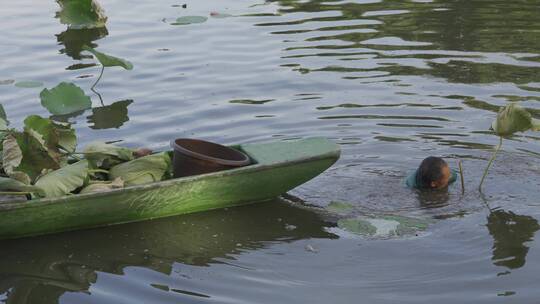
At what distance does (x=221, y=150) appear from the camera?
6.82 metres

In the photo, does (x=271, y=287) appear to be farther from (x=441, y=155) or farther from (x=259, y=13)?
(x=259, y=13)

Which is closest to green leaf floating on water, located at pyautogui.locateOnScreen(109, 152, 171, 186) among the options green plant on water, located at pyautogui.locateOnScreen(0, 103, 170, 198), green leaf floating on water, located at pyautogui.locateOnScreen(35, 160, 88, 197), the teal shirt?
green plant on water, located at pyautogui.locateOnScreen(0, 103, 170, 198)

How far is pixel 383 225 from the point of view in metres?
6.20

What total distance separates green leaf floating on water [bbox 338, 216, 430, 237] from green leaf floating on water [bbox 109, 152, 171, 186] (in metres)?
1.28

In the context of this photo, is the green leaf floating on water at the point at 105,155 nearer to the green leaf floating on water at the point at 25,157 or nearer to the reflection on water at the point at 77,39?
the green leaf floating on water at the point at 25,157

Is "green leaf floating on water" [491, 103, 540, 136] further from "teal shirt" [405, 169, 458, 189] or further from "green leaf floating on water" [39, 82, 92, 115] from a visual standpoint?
"green leaf floating on water" [39, 82, 92, 115]

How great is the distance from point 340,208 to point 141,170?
4.60ft

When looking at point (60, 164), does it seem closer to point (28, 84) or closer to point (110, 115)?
point (110, 115)

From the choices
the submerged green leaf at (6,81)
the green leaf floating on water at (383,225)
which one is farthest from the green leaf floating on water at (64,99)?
the green leaf floating on water at (383,225)

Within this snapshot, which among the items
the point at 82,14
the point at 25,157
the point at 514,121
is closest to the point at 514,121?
the point at 514,121

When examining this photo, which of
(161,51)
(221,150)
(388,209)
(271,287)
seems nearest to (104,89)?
(161,51)

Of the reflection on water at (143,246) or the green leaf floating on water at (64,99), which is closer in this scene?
the reflection on water at (143,246)

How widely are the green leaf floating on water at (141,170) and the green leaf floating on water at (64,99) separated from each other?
8.43 ft

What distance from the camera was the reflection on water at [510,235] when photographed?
5.77 metres
